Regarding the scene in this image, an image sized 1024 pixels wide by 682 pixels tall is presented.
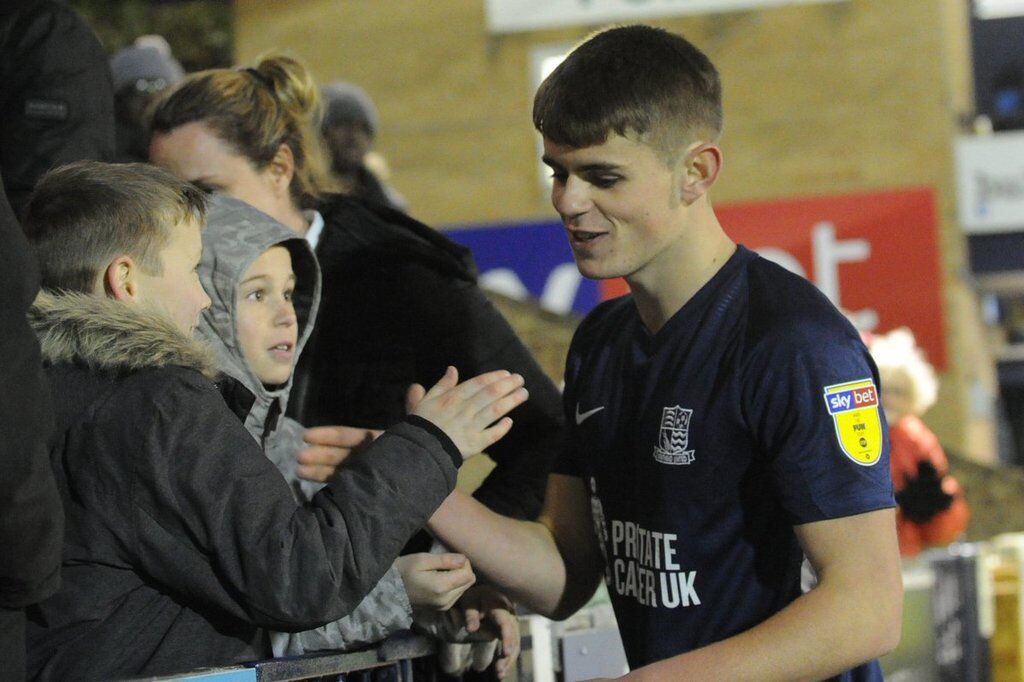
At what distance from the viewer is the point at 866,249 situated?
688 inches

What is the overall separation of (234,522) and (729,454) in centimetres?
86

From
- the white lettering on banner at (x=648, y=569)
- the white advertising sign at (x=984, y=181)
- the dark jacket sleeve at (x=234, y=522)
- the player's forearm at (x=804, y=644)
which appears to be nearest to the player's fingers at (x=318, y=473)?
the dark jacket sleeve at (x=234, y=522)

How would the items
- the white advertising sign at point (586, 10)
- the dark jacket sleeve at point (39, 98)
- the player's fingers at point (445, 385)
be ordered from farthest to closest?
the white advertising sign at point (586, 10)
the dark jacket sleeve at point (39, 98)
the player's fingers at point (445, 385)

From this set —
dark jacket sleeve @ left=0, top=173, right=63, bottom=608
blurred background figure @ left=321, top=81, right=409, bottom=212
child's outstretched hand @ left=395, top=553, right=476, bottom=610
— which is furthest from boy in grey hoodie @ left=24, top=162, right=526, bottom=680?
blurred background figure @ left=321, top=81, right=409, bottom=212

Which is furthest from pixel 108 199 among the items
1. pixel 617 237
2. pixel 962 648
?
pixel 962 648

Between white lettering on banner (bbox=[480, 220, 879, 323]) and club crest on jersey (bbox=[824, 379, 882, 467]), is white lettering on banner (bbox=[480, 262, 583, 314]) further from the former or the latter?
club crest on jersey (bbox=[824, 379, 882, 467])

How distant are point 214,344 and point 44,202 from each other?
0.40 metres

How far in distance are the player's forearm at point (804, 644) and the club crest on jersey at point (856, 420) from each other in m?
0.21

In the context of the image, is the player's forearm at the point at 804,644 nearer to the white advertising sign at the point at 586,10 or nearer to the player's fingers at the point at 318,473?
the player's fingers at the point at 318,473

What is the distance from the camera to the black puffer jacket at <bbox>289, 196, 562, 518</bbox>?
350cm

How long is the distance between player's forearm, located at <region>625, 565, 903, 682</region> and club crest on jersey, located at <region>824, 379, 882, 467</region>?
8.4 inches

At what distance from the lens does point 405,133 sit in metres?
20.2

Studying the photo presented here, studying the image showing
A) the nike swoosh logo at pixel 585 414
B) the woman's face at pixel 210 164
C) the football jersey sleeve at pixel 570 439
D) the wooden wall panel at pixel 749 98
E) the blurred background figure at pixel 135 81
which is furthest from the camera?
the wooden wall panel at pixel 749 98

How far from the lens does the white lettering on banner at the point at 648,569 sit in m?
2.68
